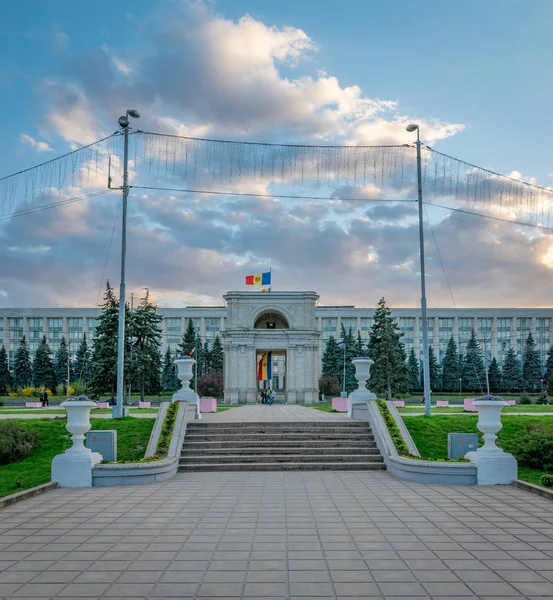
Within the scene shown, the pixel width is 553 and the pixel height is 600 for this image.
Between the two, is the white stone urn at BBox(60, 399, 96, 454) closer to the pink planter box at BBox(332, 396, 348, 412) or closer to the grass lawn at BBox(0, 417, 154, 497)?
the grass lawn at BBox(0, 417, 154, 497)

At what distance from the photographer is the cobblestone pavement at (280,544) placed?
6125 millimetres

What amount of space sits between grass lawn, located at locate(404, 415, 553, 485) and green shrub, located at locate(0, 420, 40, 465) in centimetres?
1066

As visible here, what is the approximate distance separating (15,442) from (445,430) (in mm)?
12147

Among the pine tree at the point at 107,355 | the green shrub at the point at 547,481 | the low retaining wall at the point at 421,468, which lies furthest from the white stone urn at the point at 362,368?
the pine tree at the point at 107,355

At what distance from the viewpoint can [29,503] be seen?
1069cm

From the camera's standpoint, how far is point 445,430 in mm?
17766

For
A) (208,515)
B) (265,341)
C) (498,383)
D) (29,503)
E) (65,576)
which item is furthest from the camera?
(498,383)

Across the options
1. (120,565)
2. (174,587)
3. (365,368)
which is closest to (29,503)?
(120,565)

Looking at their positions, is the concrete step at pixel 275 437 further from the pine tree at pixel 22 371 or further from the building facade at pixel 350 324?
the building facade at pixel 350 324

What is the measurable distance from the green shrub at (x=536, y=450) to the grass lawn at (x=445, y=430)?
260 millimetres

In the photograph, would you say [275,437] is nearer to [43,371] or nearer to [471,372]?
[43,371]

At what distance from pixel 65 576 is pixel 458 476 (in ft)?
28.9

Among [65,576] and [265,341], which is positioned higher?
[265,341]

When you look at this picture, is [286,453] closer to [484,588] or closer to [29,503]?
[29,503]
